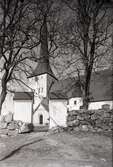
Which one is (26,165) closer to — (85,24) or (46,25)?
(46,25)

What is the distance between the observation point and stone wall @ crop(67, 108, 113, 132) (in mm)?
14039

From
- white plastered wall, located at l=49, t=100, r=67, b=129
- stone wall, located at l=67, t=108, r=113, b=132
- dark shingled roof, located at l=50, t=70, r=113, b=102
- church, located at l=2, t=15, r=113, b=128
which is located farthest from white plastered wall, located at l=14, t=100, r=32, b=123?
stone wall, located at l=67, t=108, r=113, b=132

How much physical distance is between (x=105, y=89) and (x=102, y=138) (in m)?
20.5

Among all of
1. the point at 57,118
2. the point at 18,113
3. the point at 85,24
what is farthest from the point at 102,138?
the point at 18,113

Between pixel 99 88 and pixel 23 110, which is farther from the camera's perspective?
pixel 23 110

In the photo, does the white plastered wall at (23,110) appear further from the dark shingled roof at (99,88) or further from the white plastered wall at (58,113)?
the white plastered wall at (58,113)

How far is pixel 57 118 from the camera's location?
87.8 ft

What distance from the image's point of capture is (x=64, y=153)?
9180mm

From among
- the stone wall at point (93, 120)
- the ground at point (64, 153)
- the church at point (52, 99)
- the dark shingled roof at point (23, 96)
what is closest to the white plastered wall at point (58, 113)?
the church at point (52, 99)

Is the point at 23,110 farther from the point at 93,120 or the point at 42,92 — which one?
the point at 93,120

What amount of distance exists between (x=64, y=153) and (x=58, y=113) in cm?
1814

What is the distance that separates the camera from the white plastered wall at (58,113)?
26.5 m

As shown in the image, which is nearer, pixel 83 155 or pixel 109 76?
pixel 83 155

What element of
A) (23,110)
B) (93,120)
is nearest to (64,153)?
(93,120)
